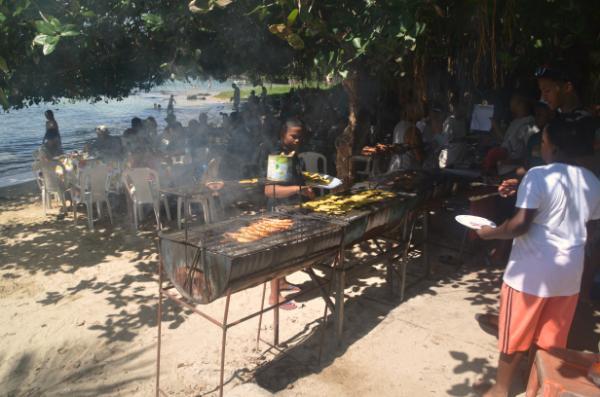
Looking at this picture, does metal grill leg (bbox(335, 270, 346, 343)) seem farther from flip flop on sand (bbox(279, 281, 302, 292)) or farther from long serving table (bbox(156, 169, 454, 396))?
flip flop on sand (bbox(279, 281, 302, 292))

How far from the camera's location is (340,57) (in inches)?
194

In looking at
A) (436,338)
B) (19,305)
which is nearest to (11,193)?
(19,305)

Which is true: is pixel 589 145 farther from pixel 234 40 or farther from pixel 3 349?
pixel 234 40

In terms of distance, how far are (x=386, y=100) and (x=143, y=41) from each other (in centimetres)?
761

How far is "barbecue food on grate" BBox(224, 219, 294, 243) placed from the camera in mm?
3388

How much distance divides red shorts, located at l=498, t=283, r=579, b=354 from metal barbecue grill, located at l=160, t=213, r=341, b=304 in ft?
4.58

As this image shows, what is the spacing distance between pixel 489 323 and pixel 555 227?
1.94 meters

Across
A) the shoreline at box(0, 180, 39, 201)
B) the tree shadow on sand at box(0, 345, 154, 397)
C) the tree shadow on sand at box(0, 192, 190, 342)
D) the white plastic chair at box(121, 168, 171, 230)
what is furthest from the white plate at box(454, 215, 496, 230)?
the shoreline at box(0, 180, 39, 201)

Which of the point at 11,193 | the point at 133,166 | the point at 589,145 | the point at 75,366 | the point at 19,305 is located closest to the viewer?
the point at 589,145

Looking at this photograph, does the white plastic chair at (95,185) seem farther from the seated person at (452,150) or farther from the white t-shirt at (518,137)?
the white t-shirt at (518,137)

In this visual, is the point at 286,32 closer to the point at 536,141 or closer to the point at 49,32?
the point at 49,32

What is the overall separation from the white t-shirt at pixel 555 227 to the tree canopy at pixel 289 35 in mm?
1897

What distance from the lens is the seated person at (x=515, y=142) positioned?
566 cm

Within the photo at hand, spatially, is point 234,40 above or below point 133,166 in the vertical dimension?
above
